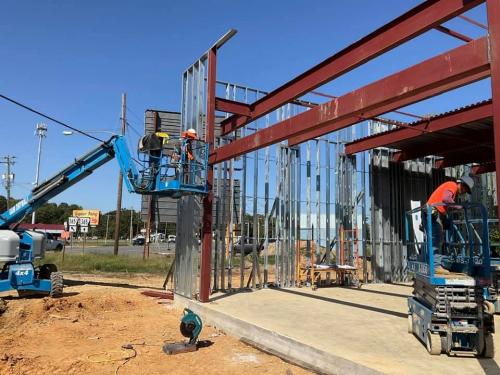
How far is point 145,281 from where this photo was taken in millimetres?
21016

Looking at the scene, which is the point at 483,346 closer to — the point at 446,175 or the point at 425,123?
the point at 425,123

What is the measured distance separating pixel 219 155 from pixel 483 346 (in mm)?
7439

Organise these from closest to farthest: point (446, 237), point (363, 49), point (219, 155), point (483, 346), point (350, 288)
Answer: point (483, 346) → point (363, 49) → point (446, 237) → point (219, 155) → point (350, 288)

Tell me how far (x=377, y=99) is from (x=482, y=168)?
47.9ft

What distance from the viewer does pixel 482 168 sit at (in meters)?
19.1

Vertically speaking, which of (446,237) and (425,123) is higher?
(425,123)

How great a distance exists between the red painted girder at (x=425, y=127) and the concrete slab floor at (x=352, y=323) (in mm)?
5143

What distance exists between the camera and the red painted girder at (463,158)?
17139 mm

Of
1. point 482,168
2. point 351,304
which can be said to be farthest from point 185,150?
point 482,168

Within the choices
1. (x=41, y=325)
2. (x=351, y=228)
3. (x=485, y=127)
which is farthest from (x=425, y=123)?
(x=41, y=325)

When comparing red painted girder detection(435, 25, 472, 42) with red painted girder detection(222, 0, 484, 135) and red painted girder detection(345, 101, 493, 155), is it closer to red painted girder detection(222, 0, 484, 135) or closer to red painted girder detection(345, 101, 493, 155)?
red painted girder detection(222, 0, 484, 135)

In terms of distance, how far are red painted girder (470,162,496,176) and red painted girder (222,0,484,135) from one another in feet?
39.5

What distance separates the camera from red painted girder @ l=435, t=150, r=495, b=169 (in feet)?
56.2

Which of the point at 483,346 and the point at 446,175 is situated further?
the point at 446,175
